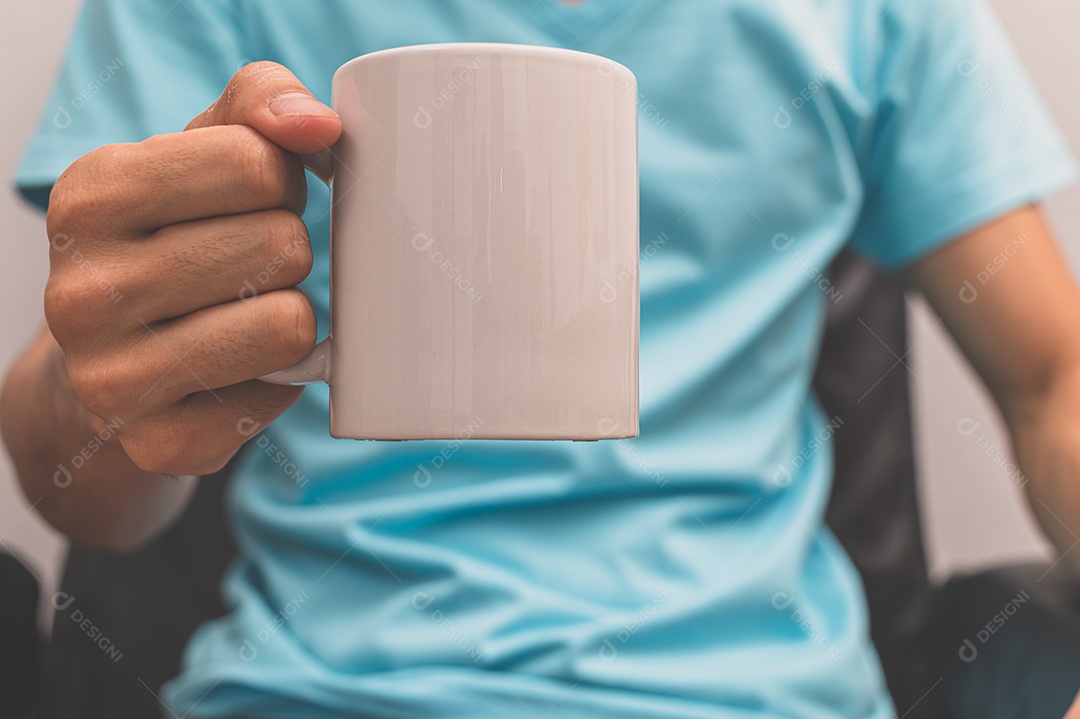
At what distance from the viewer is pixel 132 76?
0.64 metres

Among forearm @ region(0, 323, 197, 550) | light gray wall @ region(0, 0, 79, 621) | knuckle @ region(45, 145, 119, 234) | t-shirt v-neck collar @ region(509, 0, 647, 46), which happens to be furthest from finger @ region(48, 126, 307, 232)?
light gray wall @ region(0, 0, 79, 621)

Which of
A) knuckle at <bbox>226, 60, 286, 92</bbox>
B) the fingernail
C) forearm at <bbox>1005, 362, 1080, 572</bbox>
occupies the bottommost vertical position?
forearm at <bbox>1005, 362, 1080, 572</bbox>

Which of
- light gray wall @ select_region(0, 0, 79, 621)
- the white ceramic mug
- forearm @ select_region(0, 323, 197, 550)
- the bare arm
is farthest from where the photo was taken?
light gray wall @ select_region(0, 0, 79, 621)

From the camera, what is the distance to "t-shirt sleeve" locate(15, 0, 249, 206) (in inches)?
24.6

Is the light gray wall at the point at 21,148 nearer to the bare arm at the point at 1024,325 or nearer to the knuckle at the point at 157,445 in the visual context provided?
the knuckle at the point at 157,445

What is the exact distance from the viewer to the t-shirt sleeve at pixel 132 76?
62 centimetres

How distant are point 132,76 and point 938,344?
1027 millimetres

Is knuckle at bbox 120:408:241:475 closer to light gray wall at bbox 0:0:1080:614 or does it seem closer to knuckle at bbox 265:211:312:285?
knuckle at bbox 265:211:312:285

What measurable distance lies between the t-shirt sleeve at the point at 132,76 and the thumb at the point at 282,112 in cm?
29

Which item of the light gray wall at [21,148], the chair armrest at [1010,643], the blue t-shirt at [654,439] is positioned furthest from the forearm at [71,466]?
the chair armrest at [1010,643]

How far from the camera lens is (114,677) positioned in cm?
80

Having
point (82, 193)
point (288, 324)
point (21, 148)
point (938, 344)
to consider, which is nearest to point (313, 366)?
point (288, 324)

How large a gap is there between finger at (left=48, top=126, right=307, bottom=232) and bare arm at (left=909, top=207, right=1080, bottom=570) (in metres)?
0.59

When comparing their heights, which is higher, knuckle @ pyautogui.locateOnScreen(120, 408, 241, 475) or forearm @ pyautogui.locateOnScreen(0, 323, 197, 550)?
knuckle @ pyautogui.locateOnScreen(120, 408, 241, 475)
